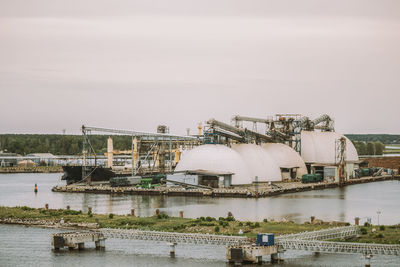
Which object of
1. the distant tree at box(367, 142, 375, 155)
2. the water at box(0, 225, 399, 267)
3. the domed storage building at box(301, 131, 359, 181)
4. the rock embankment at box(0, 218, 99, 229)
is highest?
the distant tree at box(367, 142, 375, 155)

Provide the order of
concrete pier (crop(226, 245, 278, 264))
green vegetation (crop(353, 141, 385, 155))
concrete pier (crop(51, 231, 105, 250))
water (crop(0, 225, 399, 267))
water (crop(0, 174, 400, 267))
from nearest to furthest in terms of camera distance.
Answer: concrete pier (crop(226, 245, 278, 264)) < water (crop(0, 225, 399, 267)) < water (crop(0, 174, 400, 267)) < concrete pier (crop(51, 231, 105, 250)) < green vegetation (crop(353, 141, 385, 155))

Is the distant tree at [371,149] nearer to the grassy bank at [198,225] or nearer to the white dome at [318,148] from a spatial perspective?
the white dome at [318,148]

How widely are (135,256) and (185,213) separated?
18039 mm

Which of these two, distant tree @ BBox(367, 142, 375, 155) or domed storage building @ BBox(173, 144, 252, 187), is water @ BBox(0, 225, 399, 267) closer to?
domed storage building @ BBox(173, 144, 252, 187)

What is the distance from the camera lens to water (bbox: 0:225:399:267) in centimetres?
3494

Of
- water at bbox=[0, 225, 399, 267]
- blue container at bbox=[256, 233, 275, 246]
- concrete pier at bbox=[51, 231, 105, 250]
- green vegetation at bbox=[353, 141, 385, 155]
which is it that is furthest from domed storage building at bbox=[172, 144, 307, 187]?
green vegetation at bbox=[353, 141, 385, 155]

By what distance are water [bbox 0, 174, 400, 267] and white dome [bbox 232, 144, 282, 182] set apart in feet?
23.5

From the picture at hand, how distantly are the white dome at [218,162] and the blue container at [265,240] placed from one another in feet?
143

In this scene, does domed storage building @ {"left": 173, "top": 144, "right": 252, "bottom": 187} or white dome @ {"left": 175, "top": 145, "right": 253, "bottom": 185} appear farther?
white dome @ {"left": 175, "top": 145, "right": 253, "bottom": 185}

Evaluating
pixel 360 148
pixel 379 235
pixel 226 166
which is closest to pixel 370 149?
pixel 360 148

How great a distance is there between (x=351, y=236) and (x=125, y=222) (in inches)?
567

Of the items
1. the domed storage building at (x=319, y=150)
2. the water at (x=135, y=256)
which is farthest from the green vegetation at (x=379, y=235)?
the domed storage building at (x=319, y=150)

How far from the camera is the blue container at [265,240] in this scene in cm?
3397

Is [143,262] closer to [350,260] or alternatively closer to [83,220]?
[350,260]
